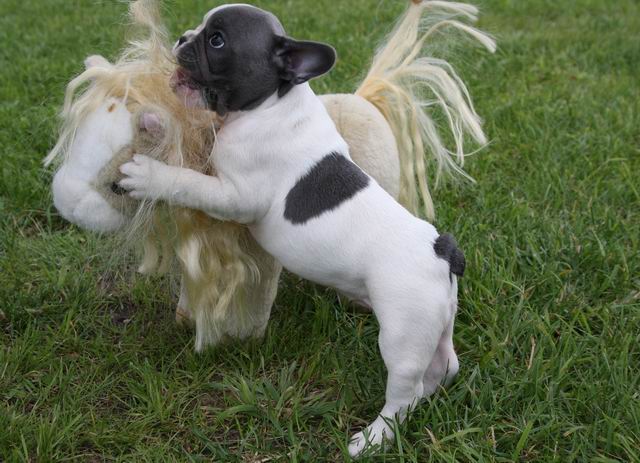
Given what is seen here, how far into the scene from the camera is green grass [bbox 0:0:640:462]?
2.16 meters

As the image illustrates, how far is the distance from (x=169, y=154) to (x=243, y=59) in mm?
324

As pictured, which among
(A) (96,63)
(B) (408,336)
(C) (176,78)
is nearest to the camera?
(B) (408,336)

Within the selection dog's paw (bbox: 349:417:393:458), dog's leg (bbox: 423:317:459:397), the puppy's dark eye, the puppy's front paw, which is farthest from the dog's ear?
dog's paw (bbox: 349:417:393:458)

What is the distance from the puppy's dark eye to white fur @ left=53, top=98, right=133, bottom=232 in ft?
0.99

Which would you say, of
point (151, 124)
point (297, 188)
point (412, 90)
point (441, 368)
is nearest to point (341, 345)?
point (441, 368)

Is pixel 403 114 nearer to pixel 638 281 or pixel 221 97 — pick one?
pixel 221 97

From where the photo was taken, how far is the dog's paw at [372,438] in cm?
206

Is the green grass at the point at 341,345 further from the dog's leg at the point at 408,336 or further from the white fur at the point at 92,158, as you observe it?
the white fur at the point at 92,158

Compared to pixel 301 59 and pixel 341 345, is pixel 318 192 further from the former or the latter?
pixel 341 345

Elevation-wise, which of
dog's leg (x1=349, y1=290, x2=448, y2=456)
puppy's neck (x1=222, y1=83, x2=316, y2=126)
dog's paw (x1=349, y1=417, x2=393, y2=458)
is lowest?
dog's paw (x1=349, y1=417, x2=393, y2=458)

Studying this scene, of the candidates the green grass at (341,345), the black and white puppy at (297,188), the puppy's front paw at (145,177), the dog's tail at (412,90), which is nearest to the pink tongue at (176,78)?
the black and white puppy at (297,188)

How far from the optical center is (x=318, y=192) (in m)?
1.99

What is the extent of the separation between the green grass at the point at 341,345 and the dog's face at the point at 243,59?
71 cm

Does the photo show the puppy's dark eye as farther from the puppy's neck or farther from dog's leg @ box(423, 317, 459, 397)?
dog's leg @ box(423, 317, 459, 397)
